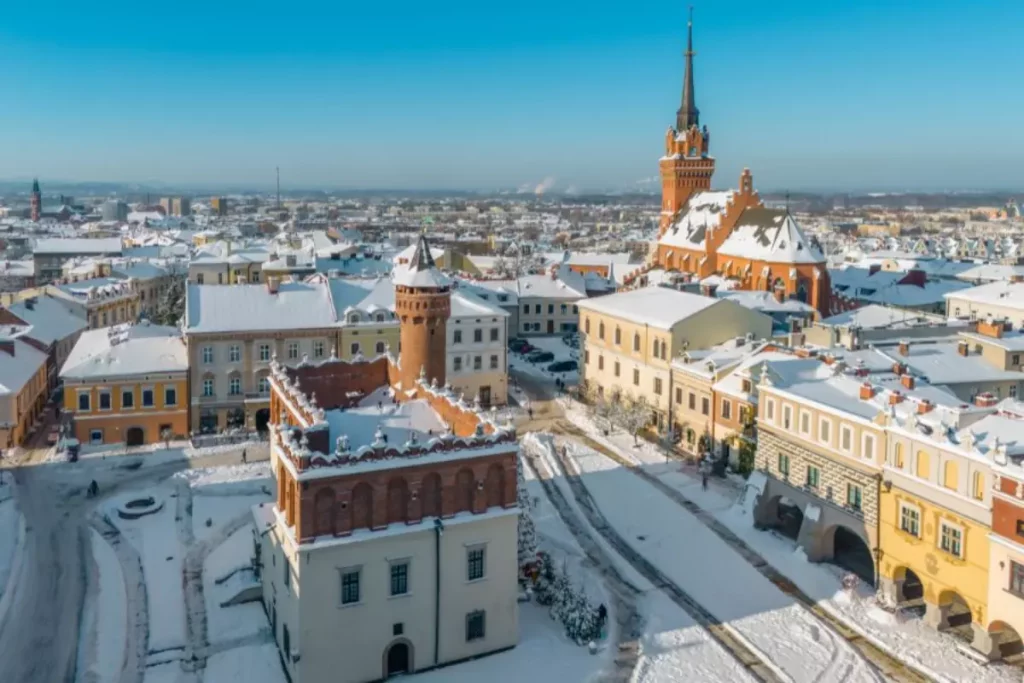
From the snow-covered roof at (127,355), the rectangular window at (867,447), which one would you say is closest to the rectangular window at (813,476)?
the rectangular window at (867,447)

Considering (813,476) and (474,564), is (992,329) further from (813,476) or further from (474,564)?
(474,564)

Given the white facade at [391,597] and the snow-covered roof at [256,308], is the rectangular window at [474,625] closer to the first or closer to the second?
the white facade at [391,597]

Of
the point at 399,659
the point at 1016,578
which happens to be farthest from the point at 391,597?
the point at 1016,578

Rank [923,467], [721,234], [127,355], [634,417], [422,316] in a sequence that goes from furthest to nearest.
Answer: [721,234], [127,355], [634,417], [422,316], [923,467]

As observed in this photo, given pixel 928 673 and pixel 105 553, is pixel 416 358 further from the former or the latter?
pixel 928 673

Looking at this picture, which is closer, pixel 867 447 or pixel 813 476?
pixel 867 447

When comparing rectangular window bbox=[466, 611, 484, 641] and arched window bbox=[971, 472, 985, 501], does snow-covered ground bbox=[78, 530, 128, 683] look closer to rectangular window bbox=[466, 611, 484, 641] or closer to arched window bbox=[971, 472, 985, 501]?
rectangular window bbox=[466, 611, 484, 641]

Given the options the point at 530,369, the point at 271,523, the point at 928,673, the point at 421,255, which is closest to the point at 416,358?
the point at 421,255
